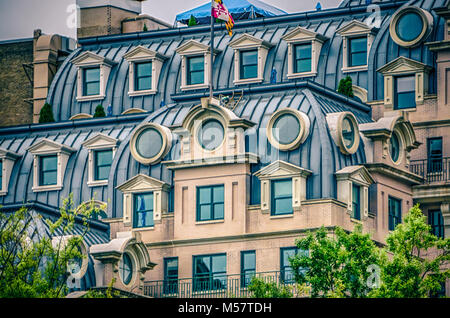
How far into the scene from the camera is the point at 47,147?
86875mm

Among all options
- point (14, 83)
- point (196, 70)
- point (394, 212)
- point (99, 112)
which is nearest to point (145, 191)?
point (99, 112)

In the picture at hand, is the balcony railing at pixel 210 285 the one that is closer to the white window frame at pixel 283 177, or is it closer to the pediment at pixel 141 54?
the white window frame at pixel 283 177

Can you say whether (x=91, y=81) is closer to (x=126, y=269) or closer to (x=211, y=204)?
(x=211, y=204)

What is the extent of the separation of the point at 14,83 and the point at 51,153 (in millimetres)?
15754

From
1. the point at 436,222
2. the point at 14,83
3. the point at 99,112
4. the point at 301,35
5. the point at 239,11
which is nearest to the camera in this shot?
the point at 436,222

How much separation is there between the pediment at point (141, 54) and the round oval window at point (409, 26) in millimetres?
15520

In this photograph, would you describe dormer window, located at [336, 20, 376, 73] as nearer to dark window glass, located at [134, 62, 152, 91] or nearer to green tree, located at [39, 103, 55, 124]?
dark window glass, located at [134, 62, 152, 91]

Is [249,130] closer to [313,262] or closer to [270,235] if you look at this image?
[270,235]

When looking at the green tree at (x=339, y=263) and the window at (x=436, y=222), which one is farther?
the window at (x=436, y=222)

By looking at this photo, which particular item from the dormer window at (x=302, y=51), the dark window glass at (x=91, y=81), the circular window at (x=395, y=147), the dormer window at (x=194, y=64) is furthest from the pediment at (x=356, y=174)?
the dark window glass at (x=91, y=81)

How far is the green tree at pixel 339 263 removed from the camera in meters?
63.0

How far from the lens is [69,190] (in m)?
86.4

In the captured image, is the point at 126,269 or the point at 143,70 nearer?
the point at 126,269
